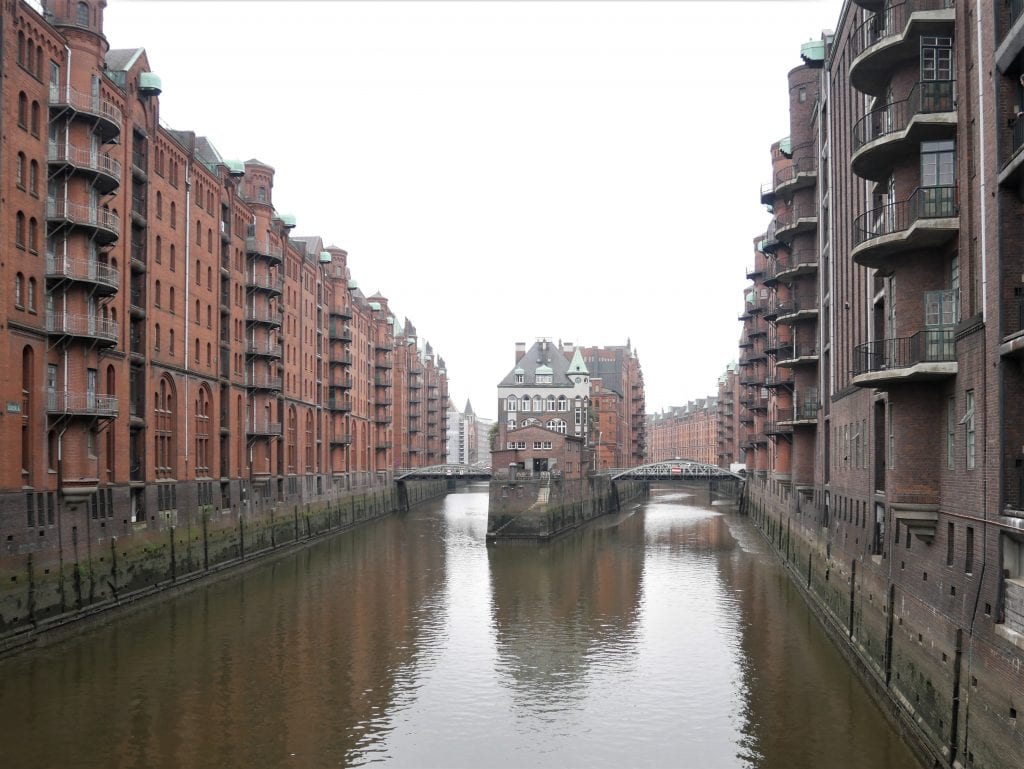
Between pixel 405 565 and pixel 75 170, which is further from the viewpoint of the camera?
pixel 405 565

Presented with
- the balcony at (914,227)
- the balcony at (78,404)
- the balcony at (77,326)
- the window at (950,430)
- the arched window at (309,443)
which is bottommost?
the arched window at (309,443)

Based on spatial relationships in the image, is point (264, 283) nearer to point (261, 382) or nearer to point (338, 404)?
point (261, 382)

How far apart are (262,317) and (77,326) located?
2421 centimetres

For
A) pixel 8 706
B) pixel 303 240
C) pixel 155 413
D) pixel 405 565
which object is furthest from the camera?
pixel 303 240

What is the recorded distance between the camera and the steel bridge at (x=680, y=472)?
92250 mm

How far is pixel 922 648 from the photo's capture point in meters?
20.3

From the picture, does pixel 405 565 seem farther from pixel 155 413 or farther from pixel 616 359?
pixel 616 359

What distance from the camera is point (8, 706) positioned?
23703 mm

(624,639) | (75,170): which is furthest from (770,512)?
(75,170)

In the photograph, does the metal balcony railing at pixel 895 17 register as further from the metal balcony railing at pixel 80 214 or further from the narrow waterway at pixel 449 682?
the metal balcony railing at pixel 80 214

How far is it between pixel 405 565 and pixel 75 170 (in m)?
28.0

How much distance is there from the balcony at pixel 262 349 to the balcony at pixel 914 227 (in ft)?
138

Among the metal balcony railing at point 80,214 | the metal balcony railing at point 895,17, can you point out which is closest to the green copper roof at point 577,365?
the metal balcony railing at point 80,214

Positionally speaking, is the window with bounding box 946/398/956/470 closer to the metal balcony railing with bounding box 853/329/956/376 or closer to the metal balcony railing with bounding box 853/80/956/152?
the metal balcony railing with bounding box 853/329/956/376
